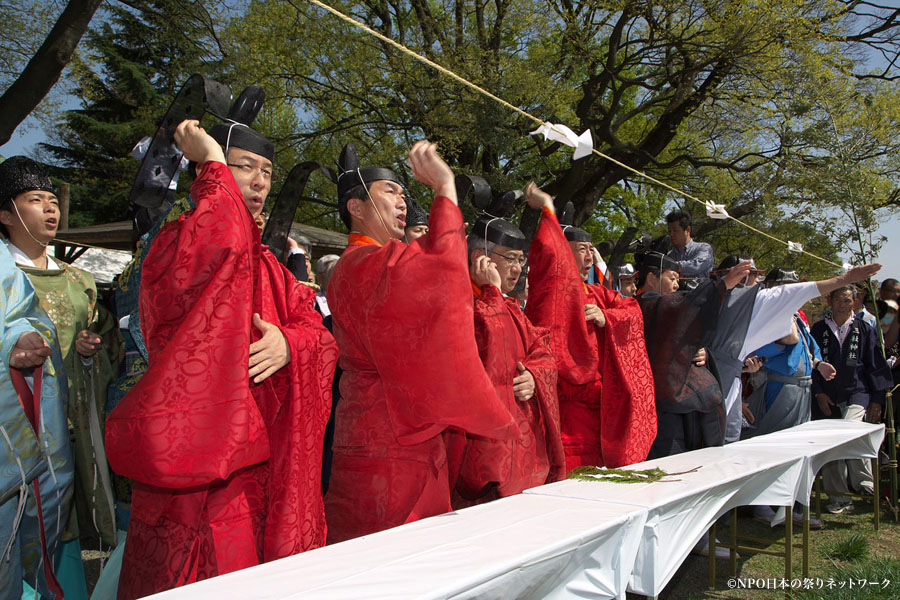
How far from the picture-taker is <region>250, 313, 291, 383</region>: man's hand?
6.70 feet

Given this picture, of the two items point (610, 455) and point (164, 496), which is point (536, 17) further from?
point (164, 496)

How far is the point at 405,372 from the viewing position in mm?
2189

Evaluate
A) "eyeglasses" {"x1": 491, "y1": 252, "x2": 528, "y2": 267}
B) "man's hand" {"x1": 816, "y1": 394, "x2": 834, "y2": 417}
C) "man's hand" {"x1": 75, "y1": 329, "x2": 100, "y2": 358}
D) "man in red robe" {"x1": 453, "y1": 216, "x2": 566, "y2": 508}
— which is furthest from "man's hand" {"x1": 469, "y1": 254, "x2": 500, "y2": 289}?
"man's hand" {"x1": 816, "y1": 394, "x2": 834, "y2": 417}

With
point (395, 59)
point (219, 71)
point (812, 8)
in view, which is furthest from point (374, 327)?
point (812, 8)

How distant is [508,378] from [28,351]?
188 cm

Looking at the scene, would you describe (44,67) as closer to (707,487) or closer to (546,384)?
(546,384)

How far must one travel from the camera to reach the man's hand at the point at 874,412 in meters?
6.42

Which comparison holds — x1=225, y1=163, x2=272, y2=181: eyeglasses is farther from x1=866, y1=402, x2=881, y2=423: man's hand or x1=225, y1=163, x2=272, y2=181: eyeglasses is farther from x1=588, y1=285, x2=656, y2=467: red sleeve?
x1=866, y1=402, x2=881, y2=423: man's hand

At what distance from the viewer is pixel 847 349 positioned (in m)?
6.48

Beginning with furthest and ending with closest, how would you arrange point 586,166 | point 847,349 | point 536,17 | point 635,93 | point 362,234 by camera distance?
point 635,93 < point 586,166 < point 536,17 < point 847,349 < point 362,234

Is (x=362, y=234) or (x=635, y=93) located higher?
(x=635, y=93)

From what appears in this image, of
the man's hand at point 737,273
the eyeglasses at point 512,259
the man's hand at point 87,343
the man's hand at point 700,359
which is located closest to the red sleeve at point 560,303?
the eyeglasses at point 512,259

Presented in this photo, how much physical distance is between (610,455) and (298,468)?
7.12 feet

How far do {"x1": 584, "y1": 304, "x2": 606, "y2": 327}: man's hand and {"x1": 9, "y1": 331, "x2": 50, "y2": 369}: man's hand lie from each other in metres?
2.49
